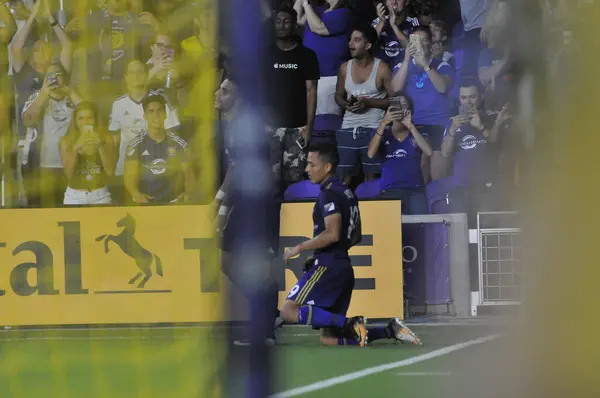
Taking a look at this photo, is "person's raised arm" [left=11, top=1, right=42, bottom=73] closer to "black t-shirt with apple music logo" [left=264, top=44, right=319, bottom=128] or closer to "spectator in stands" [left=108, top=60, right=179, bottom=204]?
"spectator in stands" [left=108, top=60, right=179, bottom=204]

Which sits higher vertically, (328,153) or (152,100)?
(152,100)

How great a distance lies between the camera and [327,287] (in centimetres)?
403

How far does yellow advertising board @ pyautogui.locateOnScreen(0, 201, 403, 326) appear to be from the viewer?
3834 mm

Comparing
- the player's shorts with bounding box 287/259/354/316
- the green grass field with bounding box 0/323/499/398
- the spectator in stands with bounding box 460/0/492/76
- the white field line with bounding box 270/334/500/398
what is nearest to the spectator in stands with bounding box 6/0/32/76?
the green grass field with bounding box 0/323/499/398

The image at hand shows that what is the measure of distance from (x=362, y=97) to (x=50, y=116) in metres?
1.89

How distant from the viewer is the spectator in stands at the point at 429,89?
4230mm

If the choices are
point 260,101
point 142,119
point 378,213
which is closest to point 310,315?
point 378,213

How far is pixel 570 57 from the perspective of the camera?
6.91 feet

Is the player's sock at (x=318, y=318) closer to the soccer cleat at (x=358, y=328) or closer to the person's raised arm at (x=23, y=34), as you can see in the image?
the soccer cleat at (x=358, y=328)

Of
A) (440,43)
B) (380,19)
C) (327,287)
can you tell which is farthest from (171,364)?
(380,19)

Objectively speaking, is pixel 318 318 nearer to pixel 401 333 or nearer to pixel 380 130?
pixel 401 333

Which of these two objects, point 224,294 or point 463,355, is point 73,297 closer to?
point 463,355

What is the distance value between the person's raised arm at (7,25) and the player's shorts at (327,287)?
1695mm

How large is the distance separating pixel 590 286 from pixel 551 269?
289mm
